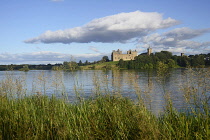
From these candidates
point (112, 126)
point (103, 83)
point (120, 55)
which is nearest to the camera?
point (112, 126)

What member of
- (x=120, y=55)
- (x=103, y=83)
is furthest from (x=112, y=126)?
(x=120, y=55)

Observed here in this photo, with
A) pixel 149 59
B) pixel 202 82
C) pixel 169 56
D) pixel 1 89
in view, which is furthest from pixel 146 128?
pixel 169 56

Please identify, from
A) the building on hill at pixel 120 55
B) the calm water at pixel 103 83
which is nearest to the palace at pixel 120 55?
the building on hill at pixel 120 55

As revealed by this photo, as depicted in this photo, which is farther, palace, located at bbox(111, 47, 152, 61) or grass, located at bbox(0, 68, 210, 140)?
palace, located at bbox(111, 47, 152, 61)

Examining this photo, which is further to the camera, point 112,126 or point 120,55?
point 120,55

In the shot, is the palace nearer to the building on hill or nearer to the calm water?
the building on hill

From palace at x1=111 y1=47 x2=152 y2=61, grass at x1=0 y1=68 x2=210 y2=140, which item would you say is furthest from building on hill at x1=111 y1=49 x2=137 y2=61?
grass at x1=0 y1=68 x2=210 y2=140

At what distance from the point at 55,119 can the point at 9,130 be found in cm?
140

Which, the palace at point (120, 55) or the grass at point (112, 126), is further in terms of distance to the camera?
the palace at point (120, 55)

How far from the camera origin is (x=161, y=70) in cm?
707

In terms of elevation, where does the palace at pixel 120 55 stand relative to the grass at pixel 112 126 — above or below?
above

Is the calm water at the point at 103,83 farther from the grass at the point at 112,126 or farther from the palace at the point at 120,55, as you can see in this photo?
the palace at the point at 120,55

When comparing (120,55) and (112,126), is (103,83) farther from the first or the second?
(120,55)

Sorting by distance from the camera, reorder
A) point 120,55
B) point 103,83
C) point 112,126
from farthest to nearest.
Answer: point 120,55
point 103,83
point 112,126
